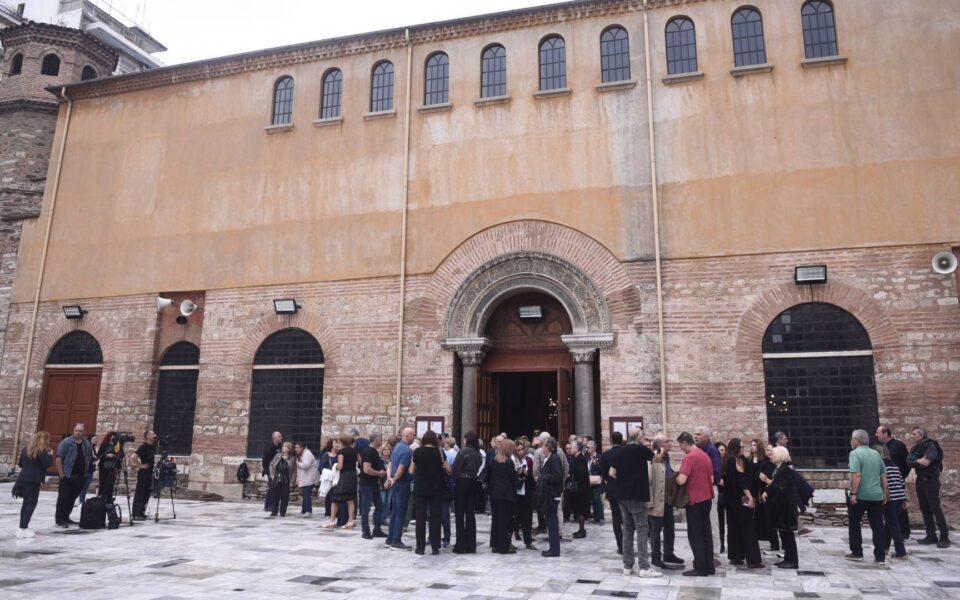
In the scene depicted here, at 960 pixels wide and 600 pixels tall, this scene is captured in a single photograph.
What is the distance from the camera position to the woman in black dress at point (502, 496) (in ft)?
29.4

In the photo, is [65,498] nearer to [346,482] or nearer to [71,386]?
[346,482]

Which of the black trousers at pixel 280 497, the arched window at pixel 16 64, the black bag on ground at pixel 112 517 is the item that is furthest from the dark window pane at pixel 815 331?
the arched window at pixel 16 64

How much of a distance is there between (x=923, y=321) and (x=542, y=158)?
25.4 ft

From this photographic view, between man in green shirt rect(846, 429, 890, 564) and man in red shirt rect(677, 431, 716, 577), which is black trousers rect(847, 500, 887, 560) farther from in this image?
man in red shirt rect(677, 431, 716, 577)

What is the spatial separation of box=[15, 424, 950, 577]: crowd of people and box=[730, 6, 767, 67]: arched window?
25.8ft

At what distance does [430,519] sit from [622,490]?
2.69 metres

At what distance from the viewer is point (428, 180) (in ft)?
50.0

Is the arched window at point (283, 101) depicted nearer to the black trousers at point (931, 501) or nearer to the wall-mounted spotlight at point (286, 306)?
the wall-mounted spotlight at point (286, 306)

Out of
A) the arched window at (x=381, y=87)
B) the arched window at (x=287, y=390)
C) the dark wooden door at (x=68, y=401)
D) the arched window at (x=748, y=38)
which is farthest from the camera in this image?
the dark wooden door at (x=68, y=401)

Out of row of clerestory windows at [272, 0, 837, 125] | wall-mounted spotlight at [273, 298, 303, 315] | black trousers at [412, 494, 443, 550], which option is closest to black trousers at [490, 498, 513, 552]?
black trousers at [412, 494, 443, 550]

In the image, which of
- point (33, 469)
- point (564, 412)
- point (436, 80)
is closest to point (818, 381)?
point (564, 412)

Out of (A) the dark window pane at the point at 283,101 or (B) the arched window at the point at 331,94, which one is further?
(A) the dark window pane at the point at 283,101

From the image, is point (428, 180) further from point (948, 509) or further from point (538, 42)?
point (948, 509)

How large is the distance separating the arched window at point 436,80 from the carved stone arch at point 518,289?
4250mm
